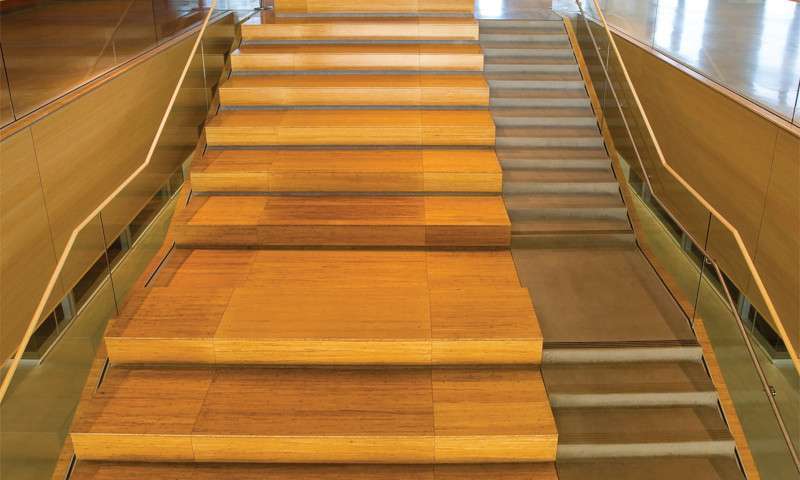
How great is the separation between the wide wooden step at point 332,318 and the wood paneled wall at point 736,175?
1030 millimetres

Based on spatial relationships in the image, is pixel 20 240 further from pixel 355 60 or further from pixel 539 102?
pixel 539 102

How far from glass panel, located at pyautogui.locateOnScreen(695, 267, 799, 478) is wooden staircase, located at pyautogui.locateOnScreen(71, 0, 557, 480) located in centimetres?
91

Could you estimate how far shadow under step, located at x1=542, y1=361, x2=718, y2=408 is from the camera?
11.9ft

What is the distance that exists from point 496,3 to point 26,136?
543 cm

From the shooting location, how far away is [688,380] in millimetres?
3705

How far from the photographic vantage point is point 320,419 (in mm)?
3420

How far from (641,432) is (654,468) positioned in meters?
0.18

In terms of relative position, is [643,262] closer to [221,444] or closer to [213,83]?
[221,444]

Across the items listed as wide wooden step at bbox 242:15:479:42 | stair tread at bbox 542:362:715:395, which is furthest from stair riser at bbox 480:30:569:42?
stair tread at bbox 542:362:715:395

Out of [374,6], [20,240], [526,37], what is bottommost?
[20,240]

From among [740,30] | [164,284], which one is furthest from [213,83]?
[740,30]

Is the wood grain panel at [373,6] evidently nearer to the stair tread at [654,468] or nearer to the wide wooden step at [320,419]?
the wide wooden step at [320,419]

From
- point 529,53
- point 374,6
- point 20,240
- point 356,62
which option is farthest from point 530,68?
point 20,240

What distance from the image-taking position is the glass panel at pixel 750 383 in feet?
10.1
